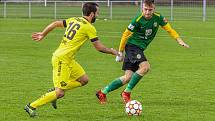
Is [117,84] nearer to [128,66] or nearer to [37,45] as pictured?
[128,66]

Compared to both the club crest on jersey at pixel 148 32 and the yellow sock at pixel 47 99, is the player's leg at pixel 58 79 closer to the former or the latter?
the yellow sock at pixel 47 99

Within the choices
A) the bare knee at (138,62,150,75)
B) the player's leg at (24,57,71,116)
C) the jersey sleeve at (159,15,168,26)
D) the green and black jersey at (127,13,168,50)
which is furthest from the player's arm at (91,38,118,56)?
the jersey sleeve at (159,15,168,26)

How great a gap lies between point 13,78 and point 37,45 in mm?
10236

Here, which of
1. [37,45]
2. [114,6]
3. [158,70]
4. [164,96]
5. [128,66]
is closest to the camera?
[128,66]

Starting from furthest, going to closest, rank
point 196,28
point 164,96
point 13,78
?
1. point 196,28
2. point 13,78
3. point 164,96

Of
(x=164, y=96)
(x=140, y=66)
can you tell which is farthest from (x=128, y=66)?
(x=164, y=96)

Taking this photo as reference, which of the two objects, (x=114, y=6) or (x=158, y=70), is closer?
(x=158, y=70)

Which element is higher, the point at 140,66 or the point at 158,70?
the point at 140,66

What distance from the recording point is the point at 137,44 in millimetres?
10914

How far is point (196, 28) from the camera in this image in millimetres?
34781

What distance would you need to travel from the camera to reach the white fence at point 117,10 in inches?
1724

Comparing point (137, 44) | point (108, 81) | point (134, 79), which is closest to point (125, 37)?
point (137, 44)

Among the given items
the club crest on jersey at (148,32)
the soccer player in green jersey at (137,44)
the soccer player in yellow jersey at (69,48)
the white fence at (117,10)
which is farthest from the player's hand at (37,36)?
the white fence at (117,10)

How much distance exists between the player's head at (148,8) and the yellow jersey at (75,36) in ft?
4.66
